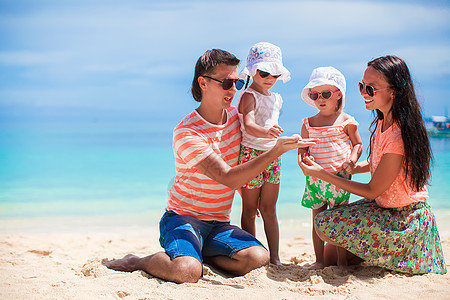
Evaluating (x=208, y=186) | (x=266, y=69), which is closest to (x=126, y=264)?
(x=208, y=186)

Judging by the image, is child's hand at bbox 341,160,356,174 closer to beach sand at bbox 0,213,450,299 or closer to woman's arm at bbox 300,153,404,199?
woman's arm at bbox 300,153,404,199

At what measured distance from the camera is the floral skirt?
3.39 meters

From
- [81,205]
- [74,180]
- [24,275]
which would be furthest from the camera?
[74,180]

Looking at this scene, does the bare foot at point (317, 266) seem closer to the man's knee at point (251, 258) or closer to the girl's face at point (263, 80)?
the man's knee at point (251, 258)

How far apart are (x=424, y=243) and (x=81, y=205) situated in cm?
737

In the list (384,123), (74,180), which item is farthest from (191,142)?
(74,180)

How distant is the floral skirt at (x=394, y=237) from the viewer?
133 inches

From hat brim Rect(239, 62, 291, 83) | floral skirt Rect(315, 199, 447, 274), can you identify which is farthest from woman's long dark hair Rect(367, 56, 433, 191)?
hat brim Rect(239, 62, 291, 83)

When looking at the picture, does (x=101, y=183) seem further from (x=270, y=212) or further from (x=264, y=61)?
(x=264, y=61)

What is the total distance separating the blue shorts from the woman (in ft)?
2.27

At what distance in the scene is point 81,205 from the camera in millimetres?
9367

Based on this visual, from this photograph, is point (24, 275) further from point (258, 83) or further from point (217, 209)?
point (258, 83)

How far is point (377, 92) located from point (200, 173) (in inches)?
58.9

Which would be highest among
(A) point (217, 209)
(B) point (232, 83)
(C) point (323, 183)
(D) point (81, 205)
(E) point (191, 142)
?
(B) point (232, 83)
